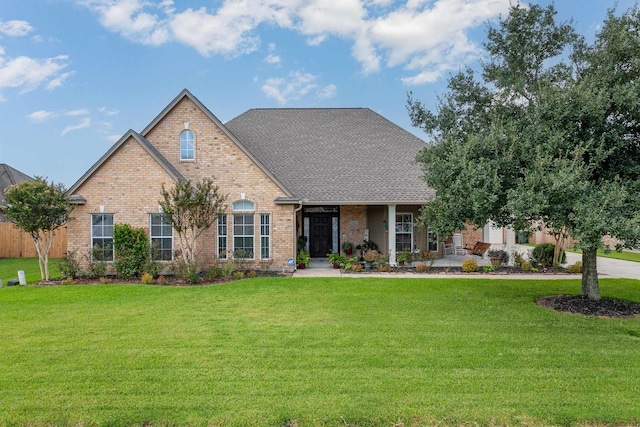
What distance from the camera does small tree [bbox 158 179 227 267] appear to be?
12.2 meters

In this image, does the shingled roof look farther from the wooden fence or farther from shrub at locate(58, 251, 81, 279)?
the wooden fence

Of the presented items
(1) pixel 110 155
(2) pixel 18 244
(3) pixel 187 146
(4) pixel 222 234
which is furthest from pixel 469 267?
(2) pixel 18 244

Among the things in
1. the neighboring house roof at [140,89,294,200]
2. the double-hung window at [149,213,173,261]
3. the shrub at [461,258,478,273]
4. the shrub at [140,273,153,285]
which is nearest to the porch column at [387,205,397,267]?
the shrub at [461,258,478,273]

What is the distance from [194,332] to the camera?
23.2 feet

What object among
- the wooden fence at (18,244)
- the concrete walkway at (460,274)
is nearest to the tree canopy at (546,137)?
the concrete walkway at (460,274)

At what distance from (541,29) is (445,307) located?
23.6 feet

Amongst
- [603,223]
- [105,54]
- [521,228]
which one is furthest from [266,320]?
[105,54]

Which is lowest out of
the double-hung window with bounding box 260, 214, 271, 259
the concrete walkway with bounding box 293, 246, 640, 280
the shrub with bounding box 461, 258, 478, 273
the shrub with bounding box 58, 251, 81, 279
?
the concrete walkway with bounding box 293, 246, 640, 280

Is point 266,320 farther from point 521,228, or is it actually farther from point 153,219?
point 153,219

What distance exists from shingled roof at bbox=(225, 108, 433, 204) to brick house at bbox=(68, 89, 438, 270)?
0.08 meters

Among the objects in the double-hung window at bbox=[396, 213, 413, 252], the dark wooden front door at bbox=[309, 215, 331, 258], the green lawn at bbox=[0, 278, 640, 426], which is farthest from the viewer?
the dark wooden front door at bbox=[309, 215, 331, 258]

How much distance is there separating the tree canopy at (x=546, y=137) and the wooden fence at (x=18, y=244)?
2127cm

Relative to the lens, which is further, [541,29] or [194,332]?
[541,29]

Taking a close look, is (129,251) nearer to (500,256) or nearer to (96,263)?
(96,263)
